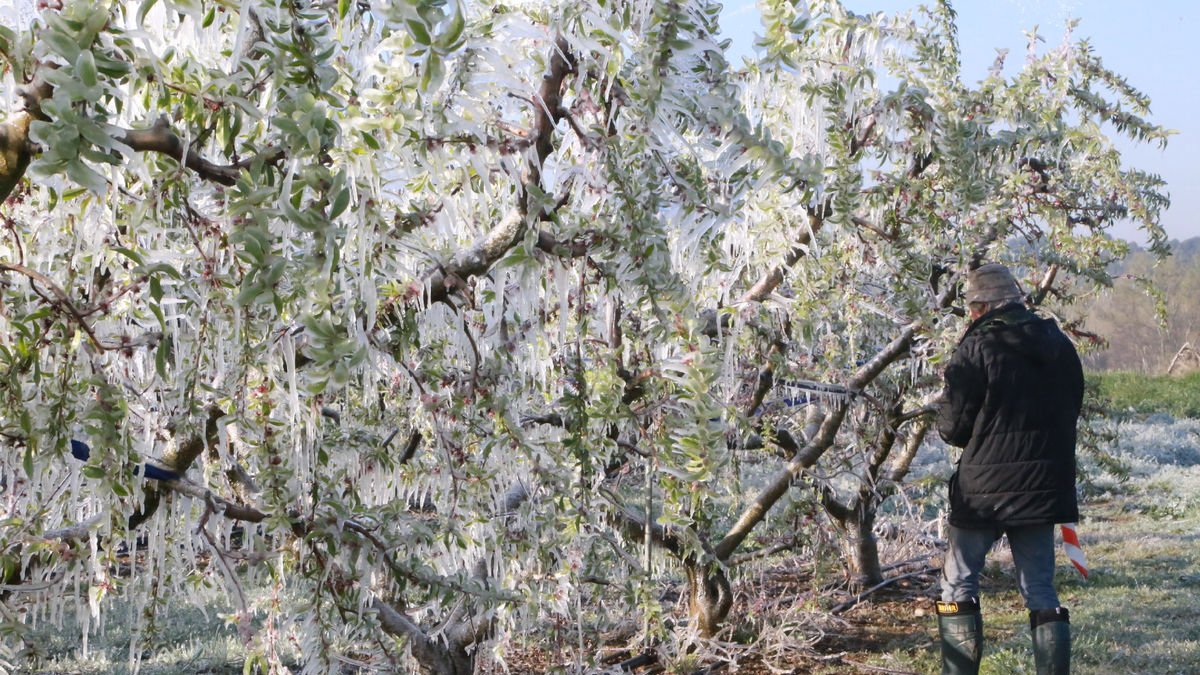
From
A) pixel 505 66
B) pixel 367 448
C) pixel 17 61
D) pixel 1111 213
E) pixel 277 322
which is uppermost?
pixel 1111 213

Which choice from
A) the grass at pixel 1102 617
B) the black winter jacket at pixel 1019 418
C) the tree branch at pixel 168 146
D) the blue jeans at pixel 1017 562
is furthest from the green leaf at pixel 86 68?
the grass at pixel 1102 617

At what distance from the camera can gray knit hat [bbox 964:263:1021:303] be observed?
3.67m

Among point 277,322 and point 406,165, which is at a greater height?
point 406,165

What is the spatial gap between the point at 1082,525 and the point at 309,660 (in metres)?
8.46

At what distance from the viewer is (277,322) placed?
174 cm

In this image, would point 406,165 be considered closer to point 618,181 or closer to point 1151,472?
point 618,181

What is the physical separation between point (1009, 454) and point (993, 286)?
63 cm

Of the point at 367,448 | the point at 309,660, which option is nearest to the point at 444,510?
the point at 367,448

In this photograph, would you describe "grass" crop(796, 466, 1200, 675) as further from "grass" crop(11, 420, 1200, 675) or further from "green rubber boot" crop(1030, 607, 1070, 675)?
"green rubber boot" crop(1030, 607, 1070, 675)

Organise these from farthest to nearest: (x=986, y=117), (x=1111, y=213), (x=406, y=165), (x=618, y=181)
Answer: (x=1111, y=213) → (x=986, y=117) → (x=406, y=165) → (x=618, y=181)

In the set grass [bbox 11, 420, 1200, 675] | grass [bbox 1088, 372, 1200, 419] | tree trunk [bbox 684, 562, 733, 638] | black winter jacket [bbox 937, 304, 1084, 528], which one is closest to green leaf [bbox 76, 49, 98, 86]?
grass [bbox 11, 420, 1200, 675]

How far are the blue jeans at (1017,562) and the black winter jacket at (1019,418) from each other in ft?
0.29

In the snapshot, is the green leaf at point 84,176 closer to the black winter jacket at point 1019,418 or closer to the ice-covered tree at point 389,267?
the ice-covered tree at point 389,267

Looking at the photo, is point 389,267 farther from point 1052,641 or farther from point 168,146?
point 1052,641
